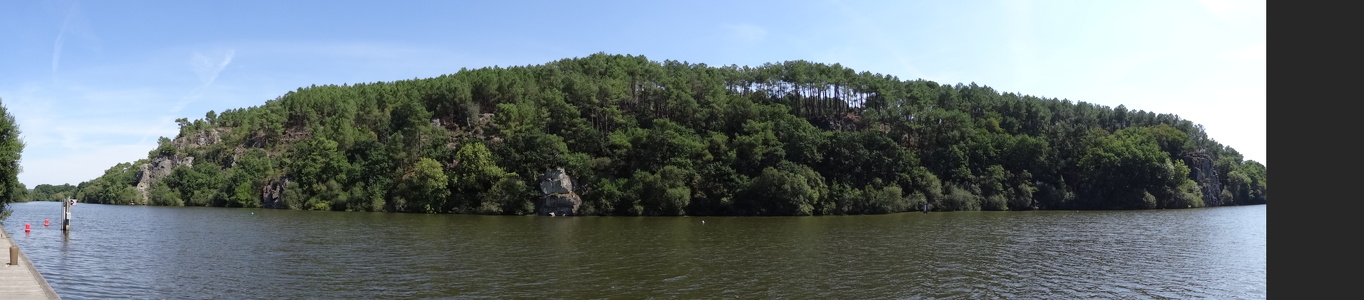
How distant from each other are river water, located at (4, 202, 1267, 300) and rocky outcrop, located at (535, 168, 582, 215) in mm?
28062

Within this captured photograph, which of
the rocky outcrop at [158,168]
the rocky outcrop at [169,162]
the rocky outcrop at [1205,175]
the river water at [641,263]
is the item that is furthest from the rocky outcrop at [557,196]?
the rocky outcrop at [1205,175]

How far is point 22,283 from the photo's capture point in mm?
26781

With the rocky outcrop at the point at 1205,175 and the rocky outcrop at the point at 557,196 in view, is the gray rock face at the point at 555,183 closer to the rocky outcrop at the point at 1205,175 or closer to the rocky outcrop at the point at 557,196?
the rocky outcrop at the point at 557,196

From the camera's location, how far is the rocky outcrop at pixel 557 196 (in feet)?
317

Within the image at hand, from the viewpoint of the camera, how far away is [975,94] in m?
146

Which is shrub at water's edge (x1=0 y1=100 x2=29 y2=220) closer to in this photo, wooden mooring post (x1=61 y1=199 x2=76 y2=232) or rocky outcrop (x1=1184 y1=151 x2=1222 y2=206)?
wooden mooring post (x1=61 y1=199 x2=76 y2=232)

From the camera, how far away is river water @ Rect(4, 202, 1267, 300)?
105 ft

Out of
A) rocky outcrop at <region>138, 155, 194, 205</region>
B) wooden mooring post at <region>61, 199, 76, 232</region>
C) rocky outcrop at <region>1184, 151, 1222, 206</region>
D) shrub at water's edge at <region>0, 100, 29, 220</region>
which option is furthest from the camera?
rocky outcrop at <region>138, 155, 194, 205</region>

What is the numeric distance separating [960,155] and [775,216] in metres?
39.6

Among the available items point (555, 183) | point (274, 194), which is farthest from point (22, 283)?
point (274, 194)

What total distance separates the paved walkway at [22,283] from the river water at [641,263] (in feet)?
4.65

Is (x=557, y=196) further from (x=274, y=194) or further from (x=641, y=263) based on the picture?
(x=641, y=263)

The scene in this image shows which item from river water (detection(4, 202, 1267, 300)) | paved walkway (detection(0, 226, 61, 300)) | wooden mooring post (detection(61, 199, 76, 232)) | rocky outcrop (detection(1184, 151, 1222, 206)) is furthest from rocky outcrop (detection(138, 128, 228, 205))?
rocky outcrop (detection(1184, 151, 1222, 206))

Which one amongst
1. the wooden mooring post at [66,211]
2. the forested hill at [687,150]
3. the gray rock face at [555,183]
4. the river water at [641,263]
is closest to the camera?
the river water at [641,263]
